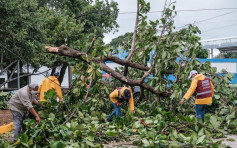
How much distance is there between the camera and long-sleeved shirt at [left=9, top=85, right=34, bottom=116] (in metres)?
5.17

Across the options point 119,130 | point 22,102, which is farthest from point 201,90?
point 22,102

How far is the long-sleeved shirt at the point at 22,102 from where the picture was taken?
5172 mm

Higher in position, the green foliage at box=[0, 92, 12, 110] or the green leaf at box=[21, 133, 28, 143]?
the green foliage at box=[0, 92, 12, 110]

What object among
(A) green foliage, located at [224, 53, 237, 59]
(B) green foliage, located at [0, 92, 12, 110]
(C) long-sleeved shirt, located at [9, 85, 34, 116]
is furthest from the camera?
(A) green foliage, located at [224, 53, 237, 59]

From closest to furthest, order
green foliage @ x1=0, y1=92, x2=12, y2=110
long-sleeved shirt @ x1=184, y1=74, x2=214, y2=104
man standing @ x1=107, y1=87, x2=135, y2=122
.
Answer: long-sleeved shirt @ x1=184, y1=74, x2=214, y2=104 → man standing @ x1=107, y1=87, x2=135, y2=122 → green foliage @ x1=0, y1=92, x2=12, y2=110

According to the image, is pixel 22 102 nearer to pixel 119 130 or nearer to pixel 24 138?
pixel 24 138

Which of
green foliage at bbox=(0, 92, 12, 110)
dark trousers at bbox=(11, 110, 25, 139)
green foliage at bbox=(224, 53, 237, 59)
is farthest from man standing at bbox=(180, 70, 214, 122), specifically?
green foliage at bbox=(224, 53, 237, 59)

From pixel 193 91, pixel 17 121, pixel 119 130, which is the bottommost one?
pixel 119 130

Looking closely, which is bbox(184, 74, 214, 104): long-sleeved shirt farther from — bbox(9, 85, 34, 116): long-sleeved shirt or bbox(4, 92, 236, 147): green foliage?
bbox(9, 85, 34, 116): long-sleeved shirt

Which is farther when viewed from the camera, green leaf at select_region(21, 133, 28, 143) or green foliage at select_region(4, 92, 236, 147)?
green foliage at select_region(4, 92, 236, 147)

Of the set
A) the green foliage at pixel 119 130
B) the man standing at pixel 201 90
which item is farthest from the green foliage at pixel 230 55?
the man standing at pixel 201 90

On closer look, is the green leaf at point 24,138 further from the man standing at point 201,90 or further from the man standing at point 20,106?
the man standing at point 201,90

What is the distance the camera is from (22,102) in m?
5.16

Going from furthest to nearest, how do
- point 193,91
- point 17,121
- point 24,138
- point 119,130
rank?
point 193,91 → point 119,130 → point 17,121 → point 24,138
